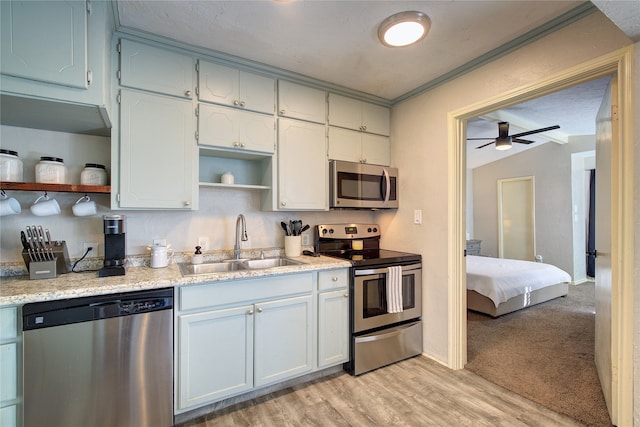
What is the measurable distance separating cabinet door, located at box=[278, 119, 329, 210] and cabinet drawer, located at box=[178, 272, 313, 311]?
2.15 ft

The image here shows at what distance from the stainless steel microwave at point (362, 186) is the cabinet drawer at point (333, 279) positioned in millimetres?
651

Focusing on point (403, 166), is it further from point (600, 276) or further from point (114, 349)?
point (114, 349)

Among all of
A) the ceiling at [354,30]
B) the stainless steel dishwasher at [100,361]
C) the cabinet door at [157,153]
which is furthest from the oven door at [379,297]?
the ceiling at [354,30]

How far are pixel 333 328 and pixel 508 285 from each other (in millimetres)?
2611

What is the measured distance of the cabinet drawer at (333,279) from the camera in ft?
7.20

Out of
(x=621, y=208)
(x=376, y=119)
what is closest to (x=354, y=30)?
(x=376, y=119)

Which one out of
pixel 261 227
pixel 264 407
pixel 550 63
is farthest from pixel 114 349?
pixel 550 63

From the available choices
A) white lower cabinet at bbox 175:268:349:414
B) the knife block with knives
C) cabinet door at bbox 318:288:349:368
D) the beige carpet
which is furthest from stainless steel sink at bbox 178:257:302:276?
the beige carpet

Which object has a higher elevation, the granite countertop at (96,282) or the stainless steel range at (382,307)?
the granite countertop at (96,282)

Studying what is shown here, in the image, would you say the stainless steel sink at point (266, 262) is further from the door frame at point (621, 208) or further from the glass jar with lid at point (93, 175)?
the door frame at point (621, 208)

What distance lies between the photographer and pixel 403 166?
289 cm

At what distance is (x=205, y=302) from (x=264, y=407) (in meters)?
0.85

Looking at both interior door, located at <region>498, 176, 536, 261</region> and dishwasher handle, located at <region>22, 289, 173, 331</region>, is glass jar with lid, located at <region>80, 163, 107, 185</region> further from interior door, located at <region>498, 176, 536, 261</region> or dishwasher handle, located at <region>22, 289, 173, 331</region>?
interior door, located at <region>498, 176, 536, 261</region>

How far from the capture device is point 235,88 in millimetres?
2201
